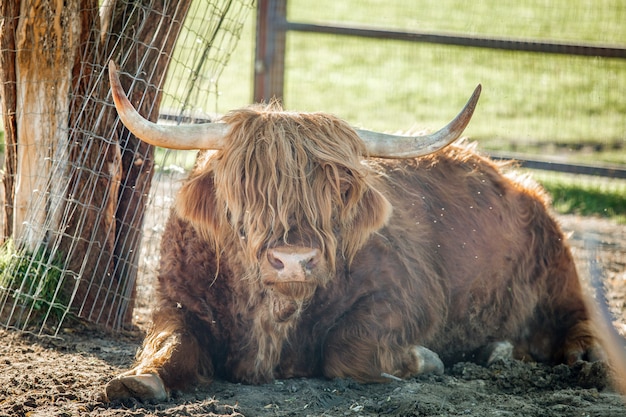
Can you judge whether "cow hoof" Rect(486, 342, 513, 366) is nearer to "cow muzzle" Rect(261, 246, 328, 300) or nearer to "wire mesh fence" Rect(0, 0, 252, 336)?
"cow muzzle" Rect(261, 246, 328, 300)

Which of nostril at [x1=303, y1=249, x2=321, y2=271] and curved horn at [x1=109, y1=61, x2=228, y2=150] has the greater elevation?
curved horn at [x1=109, y1=61, x2=228, y2=150]

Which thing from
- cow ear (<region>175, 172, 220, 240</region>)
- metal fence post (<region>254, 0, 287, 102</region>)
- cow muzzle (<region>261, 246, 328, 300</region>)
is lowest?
cow muzzle (<region>261, 246, 328, 300</region>)

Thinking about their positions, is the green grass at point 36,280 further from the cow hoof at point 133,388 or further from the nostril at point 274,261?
the nostril at point 274,261

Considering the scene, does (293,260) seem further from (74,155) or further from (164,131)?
(74,155)

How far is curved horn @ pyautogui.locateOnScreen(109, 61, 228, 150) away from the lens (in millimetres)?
3545

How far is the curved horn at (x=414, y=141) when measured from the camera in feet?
12.3

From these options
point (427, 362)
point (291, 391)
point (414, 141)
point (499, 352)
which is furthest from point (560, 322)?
point (291, 391)

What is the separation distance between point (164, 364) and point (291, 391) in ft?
1.89

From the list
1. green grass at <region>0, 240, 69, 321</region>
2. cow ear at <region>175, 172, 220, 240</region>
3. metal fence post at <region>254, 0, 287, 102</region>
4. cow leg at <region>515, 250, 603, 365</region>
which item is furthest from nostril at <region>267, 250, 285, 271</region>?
metal fence post at <region>254, 0, 287, 102</region>

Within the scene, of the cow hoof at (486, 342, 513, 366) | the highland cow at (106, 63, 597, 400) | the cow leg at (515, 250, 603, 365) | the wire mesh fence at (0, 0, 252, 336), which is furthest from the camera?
the cow leg at (515, 250, 603, 365)

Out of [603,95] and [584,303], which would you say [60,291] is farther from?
[603,95]

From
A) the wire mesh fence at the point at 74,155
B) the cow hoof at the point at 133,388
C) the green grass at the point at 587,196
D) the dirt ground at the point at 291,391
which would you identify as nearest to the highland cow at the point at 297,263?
the cow hoof at the point at 133,388

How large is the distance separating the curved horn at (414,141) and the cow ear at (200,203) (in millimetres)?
758

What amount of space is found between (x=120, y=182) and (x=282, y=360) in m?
1.44
